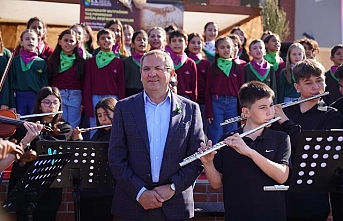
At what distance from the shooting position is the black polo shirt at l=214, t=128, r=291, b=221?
4.32 meters

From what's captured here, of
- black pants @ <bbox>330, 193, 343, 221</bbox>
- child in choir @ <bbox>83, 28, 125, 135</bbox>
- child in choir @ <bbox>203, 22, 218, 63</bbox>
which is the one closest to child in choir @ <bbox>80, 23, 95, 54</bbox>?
child in choir @ <bbox>83, 28, 125, 135</bbox>

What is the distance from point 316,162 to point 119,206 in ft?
4.96

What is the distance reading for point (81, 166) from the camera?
4.76 meters

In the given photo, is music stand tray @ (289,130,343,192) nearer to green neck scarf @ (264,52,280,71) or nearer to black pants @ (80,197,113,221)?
black pants @ (80,197,113,221)

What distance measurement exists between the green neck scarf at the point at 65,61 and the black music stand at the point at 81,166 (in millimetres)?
3091

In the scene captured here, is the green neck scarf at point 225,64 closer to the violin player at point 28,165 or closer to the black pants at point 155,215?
the violin player at point 28,165

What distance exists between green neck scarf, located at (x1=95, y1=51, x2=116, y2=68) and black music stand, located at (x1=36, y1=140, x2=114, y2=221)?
3.14 meters

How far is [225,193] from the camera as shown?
4.45 metres

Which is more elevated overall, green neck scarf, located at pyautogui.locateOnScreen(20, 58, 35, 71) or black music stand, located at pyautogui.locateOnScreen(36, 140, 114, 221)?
green neck scarf, located at pyautogui.locateOnScreen(20, 58, 35, 71)

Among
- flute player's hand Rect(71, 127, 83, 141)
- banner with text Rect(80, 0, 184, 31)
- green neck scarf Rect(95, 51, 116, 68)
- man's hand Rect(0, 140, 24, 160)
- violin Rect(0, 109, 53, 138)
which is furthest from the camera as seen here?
banner with text Rect(80, 0, 184, 31)

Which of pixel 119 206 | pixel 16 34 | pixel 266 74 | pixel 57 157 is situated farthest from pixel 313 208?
pixel 16 34

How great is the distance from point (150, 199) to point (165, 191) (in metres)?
0.13

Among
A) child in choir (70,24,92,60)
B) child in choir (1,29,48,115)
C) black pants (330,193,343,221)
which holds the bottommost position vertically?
black pants (330,193,343,221)

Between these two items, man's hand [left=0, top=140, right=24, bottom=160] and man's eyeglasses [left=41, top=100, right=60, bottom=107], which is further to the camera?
man's eyeglasses [left=41, top=100, right=60, bottom=107]
